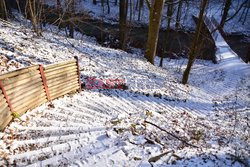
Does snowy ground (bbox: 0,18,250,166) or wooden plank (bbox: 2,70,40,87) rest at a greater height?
wooden plank (bbox: 2,70,40,87)

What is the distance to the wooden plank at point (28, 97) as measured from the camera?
4996 millimetres

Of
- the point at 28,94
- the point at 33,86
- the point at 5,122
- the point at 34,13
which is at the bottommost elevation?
the point at 5,122

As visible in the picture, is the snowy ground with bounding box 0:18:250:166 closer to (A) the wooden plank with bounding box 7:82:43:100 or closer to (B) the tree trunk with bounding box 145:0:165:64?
(A) the wooden plank with bounding box 7:82:43:100

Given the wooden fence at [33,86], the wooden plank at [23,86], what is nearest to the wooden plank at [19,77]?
the wooden fence at [33,86]

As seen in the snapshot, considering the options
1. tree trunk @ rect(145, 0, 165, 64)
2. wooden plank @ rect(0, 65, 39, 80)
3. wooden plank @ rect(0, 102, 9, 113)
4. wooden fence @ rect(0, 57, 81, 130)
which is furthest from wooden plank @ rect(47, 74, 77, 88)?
tree trunk @ rect(145, 0, 165, 64)

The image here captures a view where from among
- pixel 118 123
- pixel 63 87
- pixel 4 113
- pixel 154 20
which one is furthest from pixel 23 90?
pixel 154 20

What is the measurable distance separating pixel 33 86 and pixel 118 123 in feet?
8.21

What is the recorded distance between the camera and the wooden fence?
466 cm

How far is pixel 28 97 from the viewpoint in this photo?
5445 millimetres

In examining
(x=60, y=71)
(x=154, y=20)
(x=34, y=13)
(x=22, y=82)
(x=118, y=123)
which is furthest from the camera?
(x=154, y=20)

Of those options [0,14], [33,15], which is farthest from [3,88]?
[0,14]

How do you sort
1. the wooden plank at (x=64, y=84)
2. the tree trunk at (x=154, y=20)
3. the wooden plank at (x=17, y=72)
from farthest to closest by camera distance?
the tree trunk at (x=154, y=20) < the wooden plank at (x=64, y=84) < the wooden plank at (x=17, y=72)

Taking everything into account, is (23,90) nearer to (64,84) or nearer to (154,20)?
(64,84)

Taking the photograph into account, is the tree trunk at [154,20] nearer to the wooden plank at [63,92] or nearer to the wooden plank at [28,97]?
the wooden plank at [63,92]
